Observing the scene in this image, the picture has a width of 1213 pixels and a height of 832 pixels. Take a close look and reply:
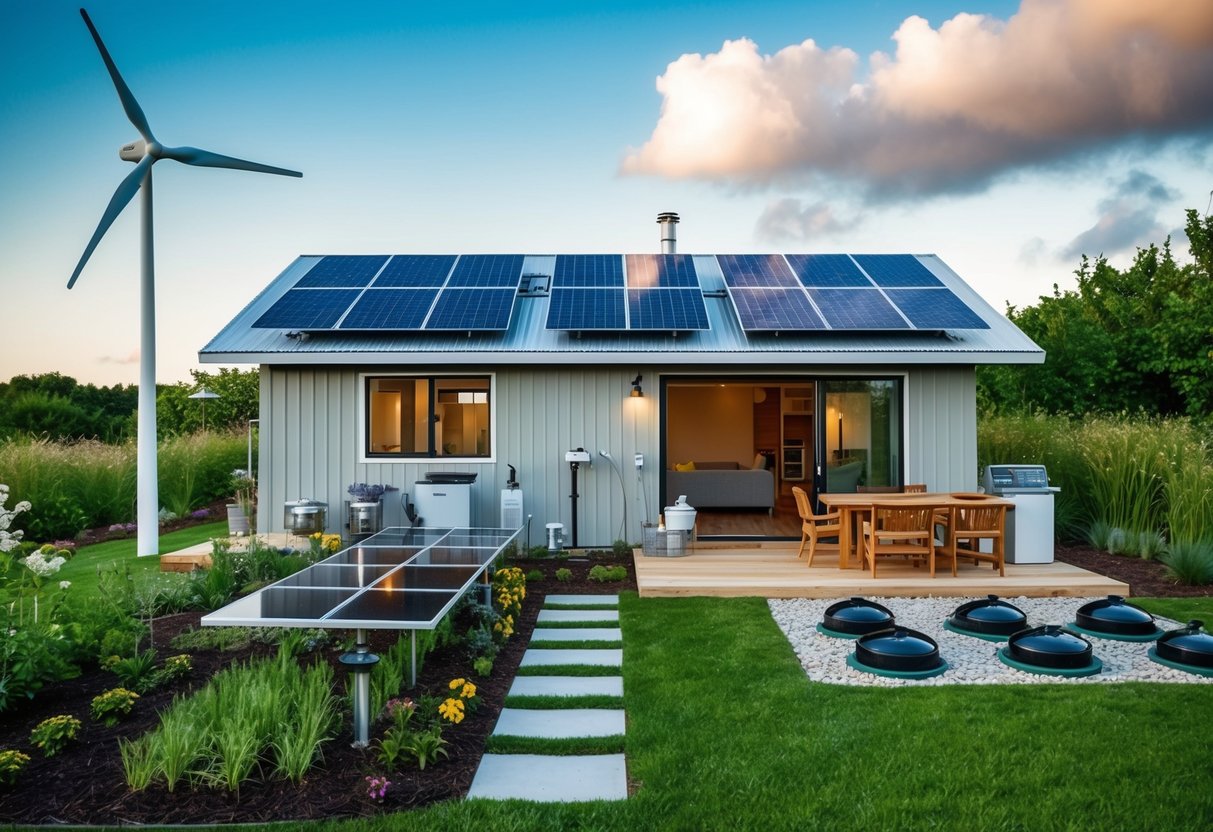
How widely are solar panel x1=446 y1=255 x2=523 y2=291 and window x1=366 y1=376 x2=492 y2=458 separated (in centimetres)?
166

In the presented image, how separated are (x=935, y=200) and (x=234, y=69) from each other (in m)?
12.2

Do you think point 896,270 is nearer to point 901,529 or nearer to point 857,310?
point 857,310

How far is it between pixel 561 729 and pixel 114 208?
8119 mm

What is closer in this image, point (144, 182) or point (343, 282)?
point (144, 182)

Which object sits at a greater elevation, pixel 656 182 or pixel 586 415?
pixel 656 182

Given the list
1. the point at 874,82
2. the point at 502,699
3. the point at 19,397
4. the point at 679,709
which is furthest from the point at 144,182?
the point at 19,397

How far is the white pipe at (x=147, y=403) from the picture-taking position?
31.8ft

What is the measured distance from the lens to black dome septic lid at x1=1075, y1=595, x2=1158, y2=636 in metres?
6.16

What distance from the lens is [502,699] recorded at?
196 inches

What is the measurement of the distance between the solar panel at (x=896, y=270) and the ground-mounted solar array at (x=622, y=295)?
1 centimetres

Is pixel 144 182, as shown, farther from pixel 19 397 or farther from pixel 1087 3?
pixel 19 397

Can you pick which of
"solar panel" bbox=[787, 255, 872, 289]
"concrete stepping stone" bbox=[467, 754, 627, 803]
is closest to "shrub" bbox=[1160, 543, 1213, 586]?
"solar panel" bbox=[787, 255, 872, 289]

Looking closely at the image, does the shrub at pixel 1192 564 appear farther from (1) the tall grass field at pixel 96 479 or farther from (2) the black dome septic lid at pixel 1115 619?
(1) the tall grass field at pixel 96 479

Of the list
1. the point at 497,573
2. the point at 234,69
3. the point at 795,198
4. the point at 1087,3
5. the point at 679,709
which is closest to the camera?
the point at 679,709
